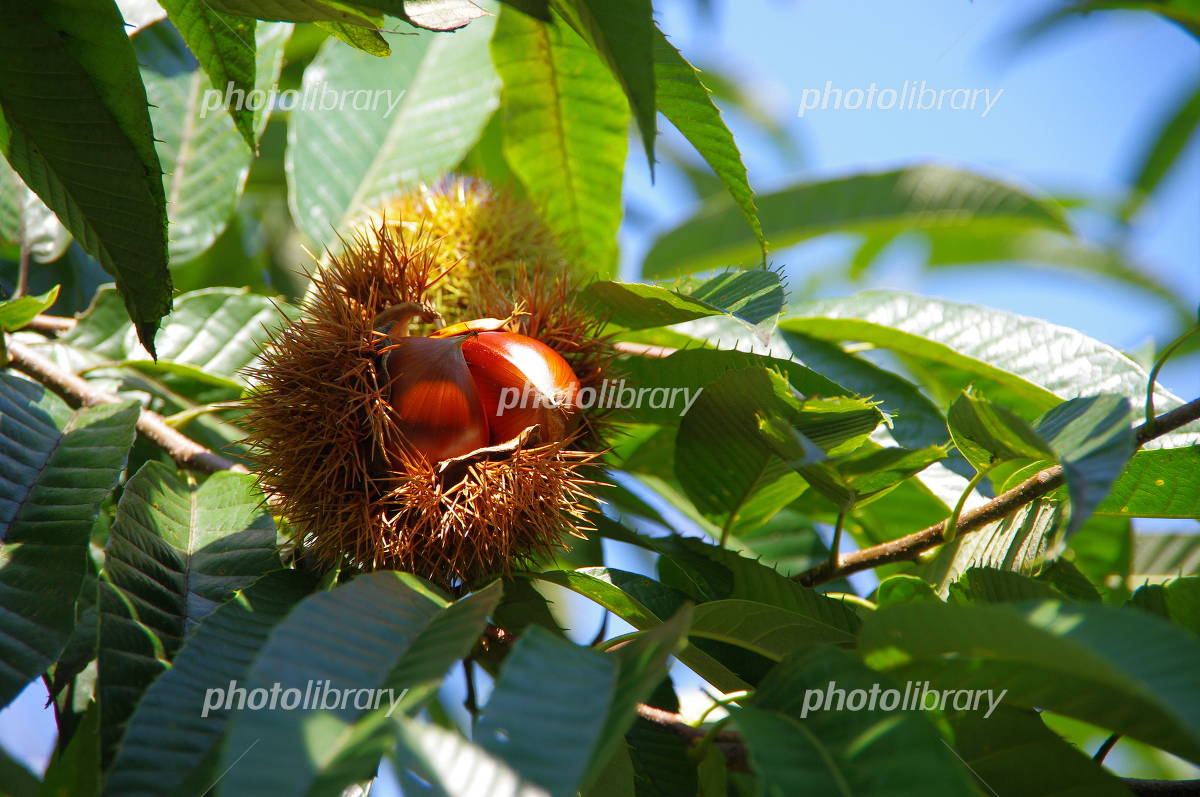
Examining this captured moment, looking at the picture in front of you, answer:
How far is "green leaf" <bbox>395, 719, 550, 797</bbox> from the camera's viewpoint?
0.47 metres

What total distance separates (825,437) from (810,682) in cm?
23

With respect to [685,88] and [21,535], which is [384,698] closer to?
[21,535]

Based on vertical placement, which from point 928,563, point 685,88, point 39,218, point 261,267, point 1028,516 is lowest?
point 261,267

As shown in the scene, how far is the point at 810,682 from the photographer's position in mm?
642

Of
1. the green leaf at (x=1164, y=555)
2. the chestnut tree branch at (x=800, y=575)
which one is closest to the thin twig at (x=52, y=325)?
the chestnut tree branch at (x=800, y=575)

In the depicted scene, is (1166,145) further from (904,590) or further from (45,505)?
(45,505)

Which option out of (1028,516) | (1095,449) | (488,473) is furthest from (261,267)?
(1095,449)

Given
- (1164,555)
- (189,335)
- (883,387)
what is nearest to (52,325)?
(189,335)

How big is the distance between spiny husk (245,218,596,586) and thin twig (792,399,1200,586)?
12.6 inches

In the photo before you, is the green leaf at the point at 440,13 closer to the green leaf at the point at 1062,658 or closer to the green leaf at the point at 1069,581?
the green leaf at the point at 1062,658

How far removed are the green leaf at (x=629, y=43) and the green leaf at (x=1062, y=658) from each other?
400 mm

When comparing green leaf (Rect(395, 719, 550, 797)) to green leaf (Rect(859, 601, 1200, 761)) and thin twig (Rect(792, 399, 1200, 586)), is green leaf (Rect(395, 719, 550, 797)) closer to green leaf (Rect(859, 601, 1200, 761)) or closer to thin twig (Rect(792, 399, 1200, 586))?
green leaf (Rect(859, 601, 1200, 761))

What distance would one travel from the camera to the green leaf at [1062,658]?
1.63ft

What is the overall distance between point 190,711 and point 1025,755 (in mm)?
670
